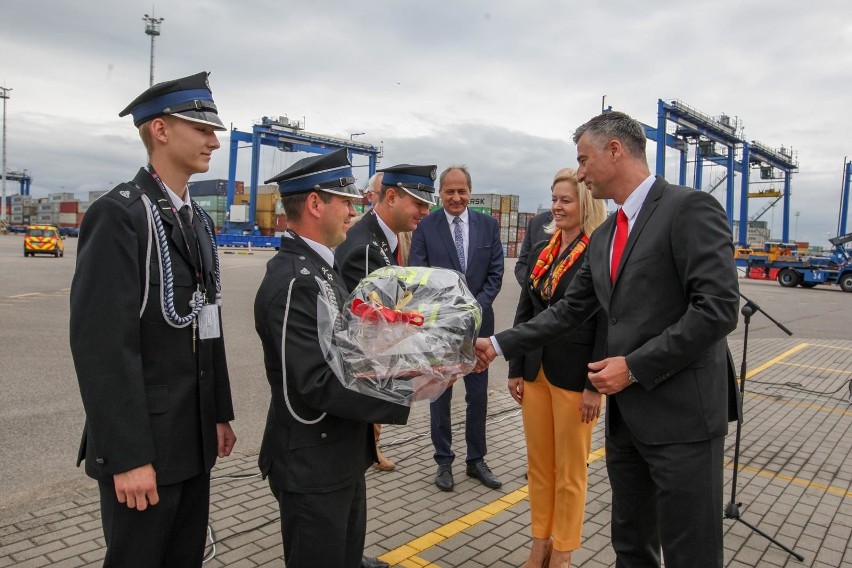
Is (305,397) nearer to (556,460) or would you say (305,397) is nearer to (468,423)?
(556,460)

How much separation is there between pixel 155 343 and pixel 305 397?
0.53 metres

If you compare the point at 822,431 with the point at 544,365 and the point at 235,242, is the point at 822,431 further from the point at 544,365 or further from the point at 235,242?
the point at 235,242

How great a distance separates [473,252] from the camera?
4.64m

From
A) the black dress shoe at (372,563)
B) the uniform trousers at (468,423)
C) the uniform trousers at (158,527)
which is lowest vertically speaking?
the black dress shoe at (372,563)

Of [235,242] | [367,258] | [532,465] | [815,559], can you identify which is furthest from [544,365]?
[235,242]

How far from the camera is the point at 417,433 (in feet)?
18.1

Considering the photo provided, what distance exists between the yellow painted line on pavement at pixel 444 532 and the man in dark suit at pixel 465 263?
0.21 metres

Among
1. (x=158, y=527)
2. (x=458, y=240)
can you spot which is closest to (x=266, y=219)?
(x=458, y=240)

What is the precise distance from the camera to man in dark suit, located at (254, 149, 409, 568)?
194cm

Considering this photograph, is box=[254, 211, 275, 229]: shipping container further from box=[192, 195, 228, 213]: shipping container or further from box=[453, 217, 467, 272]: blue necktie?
box=[453, 217, 467, 272]: blue necktie

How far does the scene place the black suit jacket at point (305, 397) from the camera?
193 centimetres

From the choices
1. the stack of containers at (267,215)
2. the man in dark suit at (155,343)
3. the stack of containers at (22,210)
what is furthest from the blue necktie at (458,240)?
the stack of containers at (22,210)

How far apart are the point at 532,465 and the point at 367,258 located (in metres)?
1.47

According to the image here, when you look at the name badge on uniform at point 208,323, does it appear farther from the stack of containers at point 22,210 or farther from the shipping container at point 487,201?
the stack of containers at point 22,210
